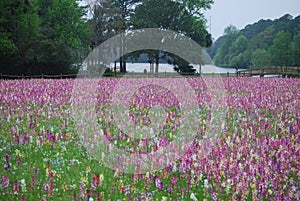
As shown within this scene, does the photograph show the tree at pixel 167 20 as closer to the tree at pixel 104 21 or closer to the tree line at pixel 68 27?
the tree line at pixel 68 27

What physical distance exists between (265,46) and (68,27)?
248 feet

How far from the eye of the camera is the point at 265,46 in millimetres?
104688

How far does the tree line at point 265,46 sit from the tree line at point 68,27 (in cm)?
2909

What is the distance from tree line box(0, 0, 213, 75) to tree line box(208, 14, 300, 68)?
29.1m

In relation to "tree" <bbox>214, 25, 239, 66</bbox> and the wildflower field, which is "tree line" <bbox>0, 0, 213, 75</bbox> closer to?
the wildflower field

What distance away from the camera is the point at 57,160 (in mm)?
6219

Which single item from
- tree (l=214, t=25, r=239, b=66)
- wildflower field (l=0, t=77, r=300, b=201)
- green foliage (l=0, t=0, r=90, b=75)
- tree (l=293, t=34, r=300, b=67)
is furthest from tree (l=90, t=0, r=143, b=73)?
tree (l=214, t=25, r=239, b=66)

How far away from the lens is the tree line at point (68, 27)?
34906 mm

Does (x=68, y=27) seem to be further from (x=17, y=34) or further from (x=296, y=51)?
(x=296, y=51)

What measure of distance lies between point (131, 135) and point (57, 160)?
239 cm

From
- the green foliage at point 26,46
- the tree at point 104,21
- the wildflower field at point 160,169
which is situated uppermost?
the tree at point 104,21

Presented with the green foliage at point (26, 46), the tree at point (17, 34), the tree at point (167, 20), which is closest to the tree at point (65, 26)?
the green foliage at point (26, 46)

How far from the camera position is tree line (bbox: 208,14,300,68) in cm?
8088

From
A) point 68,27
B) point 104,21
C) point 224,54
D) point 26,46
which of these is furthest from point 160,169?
→ point 224,54
